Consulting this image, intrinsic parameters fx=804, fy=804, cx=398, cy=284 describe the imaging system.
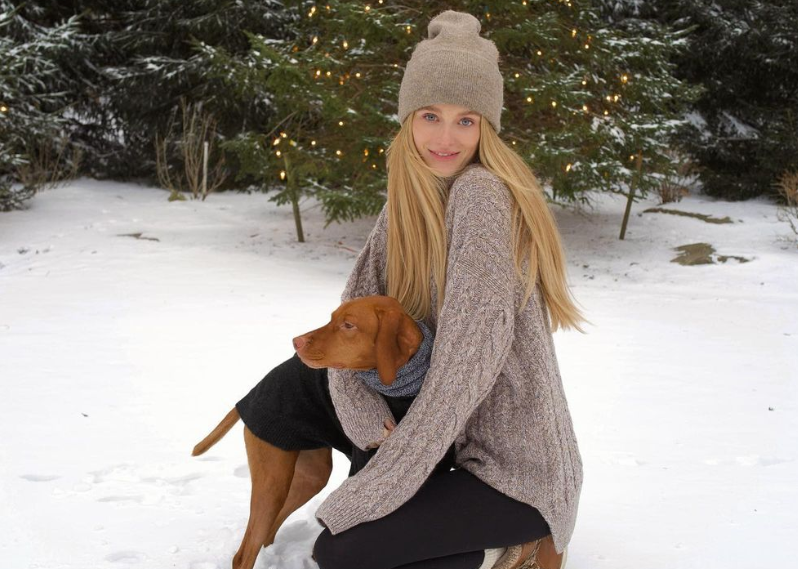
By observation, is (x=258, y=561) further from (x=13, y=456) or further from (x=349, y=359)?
(x=13, y=456)

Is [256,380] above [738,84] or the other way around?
the other way around

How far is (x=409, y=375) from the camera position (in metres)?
2.12

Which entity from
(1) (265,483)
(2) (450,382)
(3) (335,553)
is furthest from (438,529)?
(1) (265,483)

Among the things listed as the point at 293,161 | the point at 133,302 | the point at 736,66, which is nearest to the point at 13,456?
the point at 133,302

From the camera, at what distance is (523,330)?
6.86ft

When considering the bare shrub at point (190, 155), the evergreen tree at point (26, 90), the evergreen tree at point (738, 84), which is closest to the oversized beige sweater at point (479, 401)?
the evergreen tree at point (26, 90)

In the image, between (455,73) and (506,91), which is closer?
(455,73)

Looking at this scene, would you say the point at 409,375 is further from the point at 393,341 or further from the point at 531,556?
the point at 531,556

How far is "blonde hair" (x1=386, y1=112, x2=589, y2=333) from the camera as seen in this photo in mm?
2170

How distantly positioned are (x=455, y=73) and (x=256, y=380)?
10.5 feet

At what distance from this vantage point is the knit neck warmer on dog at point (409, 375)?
210 cm

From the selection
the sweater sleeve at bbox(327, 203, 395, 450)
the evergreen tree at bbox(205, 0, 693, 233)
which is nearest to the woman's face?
the sweater sleeve at bbox(327, 203, 395, 450)

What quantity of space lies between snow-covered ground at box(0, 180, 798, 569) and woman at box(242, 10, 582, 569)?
711 millimetres

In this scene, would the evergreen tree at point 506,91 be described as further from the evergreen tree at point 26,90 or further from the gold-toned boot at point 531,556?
the gold-toned boot at point 531,556
